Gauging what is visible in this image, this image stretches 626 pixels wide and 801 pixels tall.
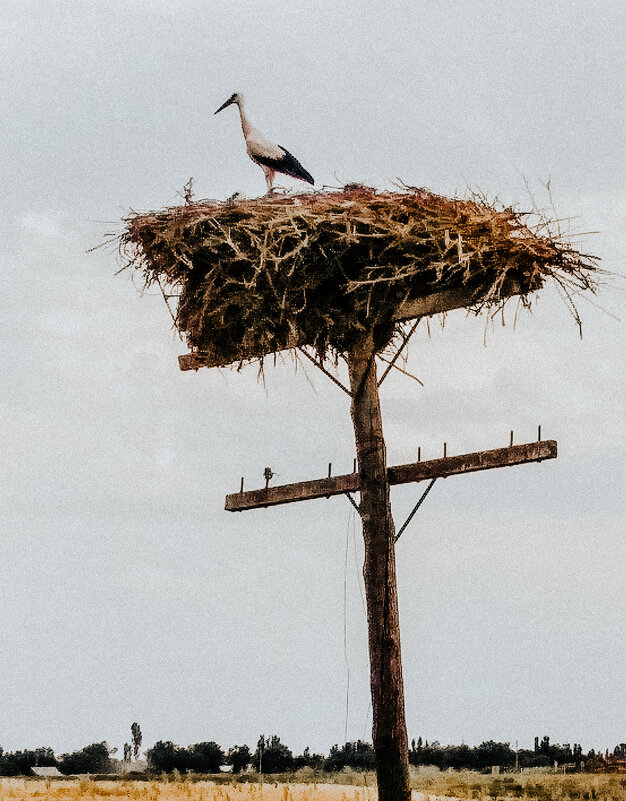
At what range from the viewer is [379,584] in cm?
655

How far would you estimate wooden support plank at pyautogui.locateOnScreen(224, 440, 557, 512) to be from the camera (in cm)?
652

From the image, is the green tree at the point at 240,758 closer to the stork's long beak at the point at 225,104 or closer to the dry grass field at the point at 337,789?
the dry grass field at the point at 337,789

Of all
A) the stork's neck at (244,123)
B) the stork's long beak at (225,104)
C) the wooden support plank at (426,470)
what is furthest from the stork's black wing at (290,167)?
the wooden support plank at (426,470)

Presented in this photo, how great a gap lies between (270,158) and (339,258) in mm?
2209

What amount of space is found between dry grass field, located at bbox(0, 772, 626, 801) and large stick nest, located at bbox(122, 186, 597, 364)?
3.62 m

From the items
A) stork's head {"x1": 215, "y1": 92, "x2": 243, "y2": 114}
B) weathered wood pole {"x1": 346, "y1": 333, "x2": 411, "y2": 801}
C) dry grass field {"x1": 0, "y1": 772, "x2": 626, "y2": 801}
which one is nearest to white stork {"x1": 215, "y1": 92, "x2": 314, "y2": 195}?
stork's head {"x1": 215, "y1": 92, "x2": 243, "y2": 114}

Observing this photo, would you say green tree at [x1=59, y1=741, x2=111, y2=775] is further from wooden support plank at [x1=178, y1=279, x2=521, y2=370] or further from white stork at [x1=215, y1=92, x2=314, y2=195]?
white stork at [x1=215, y1=92, x2=314, y2=195]

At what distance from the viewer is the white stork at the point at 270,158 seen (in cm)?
850

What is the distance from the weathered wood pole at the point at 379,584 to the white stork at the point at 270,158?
2189 mm

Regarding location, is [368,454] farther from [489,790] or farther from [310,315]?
[489,790]

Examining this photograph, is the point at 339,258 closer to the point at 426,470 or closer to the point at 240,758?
the point at 426,470

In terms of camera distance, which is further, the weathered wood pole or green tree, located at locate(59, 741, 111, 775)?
green tree, located at locate(59, 741, 111, 775)

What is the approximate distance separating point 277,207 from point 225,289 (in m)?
0.75

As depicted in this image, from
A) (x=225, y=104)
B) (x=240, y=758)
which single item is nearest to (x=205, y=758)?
(x=240, y=758)
